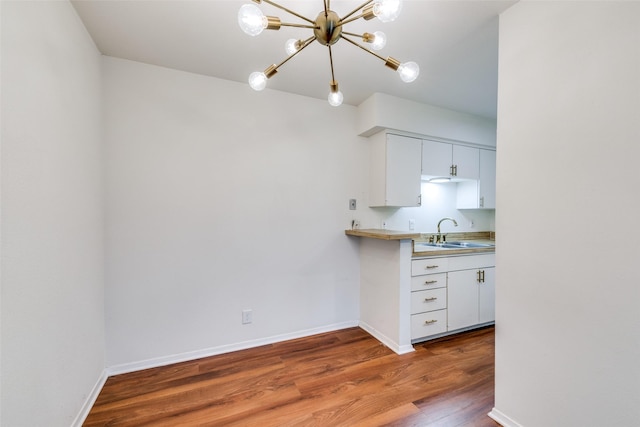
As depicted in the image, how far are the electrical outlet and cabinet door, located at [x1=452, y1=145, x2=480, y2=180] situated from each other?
2.77 m

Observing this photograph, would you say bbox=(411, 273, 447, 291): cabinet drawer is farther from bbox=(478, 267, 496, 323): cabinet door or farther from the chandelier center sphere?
the chandelier center sphere

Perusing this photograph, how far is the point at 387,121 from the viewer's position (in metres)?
2.55

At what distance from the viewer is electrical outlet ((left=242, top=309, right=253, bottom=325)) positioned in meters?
2.33

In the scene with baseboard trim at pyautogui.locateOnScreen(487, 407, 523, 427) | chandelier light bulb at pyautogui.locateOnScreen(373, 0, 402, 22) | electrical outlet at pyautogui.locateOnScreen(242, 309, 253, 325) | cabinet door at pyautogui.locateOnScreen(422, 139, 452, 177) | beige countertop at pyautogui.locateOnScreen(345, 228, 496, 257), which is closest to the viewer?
chandelier light bulb at pyautogui.locateOnScreen(373, 0, 402, 22)

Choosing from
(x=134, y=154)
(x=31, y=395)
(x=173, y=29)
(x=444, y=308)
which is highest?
(x=173, y=29)

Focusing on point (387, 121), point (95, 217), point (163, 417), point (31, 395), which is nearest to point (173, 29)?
point (95, 217)

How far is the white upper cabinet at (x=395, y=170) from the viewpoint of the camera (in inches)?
105

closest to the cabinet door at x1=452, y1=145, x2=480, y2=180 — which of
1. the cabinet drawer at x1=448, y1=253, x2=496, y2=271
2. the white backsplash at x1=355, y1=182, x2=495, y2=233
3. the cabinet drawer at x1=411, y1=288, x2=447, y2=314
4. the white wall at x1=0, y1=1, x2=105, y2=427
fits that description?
the white backsplash at x1=355, y1=182, x2=495, y2=233

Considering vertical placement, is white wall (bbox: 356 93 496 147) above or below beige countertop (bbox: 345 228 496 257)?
above

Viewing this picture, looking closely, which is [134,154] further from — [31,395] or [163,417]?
[163,417]

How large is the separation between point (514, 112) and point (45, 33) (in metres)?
2.49

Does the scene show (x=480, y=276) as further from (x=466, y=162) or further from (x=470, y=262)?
(x=466, y=162)

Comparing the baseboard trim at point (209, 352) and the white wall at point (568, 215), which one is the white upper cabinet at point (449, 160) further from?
the baseboard trim at point (209, 352)

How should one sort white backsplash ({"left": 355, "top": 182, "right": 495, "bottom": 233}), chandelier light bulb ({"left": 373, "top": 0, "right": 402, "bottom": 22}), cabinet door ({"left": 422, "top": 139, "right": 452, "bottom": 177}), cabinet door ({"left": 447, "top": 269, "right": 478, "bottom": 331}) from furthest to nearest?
white backsplash ({"left": 355, "top": 182, "right": 495, "bottom": 233}), cabinet door ({"left": 422, "top": 139, "right": 452, "bottom": 177}), cabinet door ({"left": 447, "top": 269, "right": 478, "bottom": 331}), chandelier light bulb ({"left": 373, "top": 0, "right": 402, "bottom": 22})
